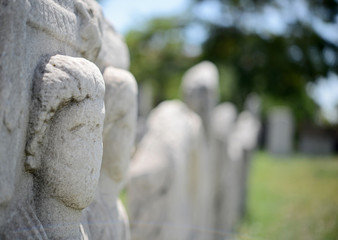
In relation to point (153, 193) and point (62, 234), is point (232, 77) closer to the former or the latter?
point (153, 193)

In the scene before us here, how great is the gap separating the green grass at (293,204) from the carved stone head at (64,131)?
7.28 feet

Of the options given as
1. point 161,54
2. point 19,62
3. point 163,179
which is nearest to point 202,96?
point 163,179

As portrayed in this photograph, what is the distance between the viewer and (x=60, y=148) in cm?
123

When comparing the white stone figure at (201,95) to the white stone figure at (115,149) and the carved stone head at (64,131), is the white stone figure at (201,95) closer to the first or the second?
the white stone figure at (115,149)

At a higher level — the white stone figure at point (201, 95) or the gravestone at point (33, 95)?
the gravestone at point (33, 95)

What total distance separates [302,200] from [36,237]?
707cm

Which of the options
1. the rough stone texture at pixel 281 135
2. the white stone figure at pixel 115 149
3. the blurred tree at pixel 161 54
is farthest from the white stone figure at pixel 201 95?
the rough stone texture at pixel 281 135

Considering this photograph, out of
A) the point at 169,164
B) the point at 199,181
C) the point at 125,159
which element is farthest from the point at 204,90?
the point at 125,159

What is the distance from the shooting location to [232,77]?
16062mm

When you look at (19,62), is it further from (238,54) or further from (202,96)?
(238,54)

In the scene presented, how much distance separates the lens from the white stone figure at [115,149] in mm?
1711

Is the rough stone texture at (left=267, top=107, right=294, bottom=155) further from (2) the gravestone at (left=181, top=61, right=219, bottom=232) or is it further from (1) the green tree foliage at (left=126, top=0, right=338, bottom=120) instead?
(2) the gravestone at (left=181, top=61, right=219, bottom=232)

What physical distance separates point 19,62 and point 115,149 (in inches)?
30.6

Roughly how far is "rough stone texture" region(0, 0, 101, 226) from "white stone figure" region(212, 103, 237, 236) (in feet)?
11.8
